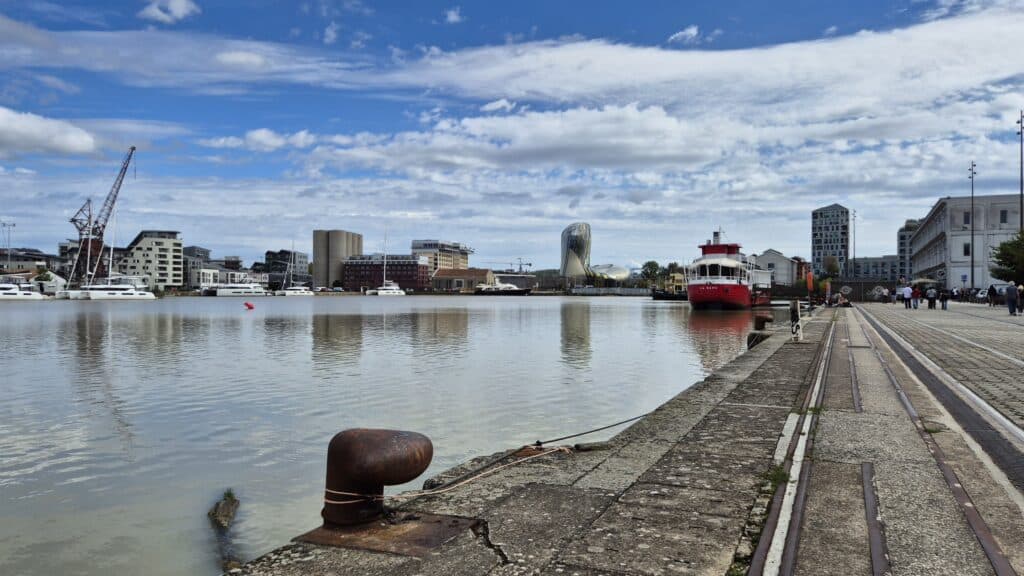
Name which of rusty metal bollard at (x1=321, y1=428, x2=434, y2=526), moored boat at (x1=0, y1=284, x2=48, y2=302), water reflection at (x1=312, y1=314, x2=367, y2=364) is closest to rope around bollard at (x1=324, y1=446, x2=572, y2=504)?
rusty metal bollard at (x1=321, y1=428, x2=434, y2=526)

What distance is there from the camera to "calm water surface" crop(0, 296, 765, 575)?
332 inches

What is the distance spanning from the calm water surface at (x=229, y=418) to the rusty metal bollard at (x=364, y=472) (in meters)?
2.52

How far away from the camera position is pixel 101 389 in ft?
62.7

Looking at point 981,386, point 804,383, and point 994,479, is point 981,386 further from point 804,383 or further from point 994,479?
point 994,479

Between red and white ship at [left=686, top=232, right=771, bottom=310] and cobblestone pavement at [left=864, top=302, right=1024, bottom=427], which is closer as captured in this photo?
cobblestone pavement at [left=864, top=302, right=1024, bottom=427]

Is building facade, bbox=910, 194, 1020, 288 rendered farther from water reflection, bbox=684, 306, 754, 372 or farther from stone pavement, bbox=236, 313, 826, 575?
stone pavement, bbox=236, 313, 826, 575

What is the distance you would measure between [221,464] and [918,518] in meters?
9.72

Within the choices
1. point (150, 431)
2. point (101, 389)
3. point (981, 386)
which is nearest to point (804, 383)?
point (981, 386)

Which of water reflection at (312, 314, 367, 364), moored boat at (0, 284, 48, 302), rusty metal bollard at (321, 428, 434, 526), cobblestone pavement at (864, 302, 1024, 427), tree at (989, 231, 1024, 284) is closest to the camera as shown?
rusty metal bollard at (321, 428, 434, 526)

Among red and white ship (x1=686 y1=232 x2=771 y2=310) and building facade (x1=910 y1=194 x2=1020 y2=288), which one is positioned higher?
building facade (x1=910 y1=194 x2=1020 y2=288)

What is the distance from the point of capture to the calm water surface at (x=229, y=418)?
8422 mm

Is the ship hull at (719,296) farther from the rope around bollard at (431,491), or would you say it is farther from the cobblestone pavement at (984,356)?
the rope around bollard at (431,491)

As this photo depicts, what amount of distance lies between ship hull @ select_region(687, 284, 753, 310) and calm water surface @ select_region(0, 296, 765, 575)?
138ft

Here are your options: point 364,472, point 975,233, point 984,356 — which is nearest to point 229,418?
point 364,472
